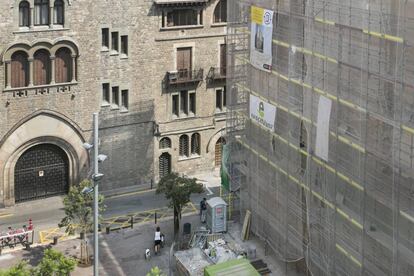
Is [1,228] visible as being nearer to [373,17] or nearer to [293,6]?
[293,6]

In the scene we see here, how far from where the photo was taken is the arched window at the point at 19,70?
46.8m

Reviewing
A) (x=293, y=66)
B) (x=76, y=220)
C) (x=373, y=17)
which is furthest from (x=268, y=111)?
(x=76, y=220)

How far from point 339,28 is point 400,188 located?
7.55m

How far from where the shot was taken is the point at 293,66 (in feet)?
115

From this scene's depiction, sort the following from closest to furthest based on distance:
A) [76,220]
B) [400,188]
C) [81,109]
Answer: [400,188], [76,220], [81,109]

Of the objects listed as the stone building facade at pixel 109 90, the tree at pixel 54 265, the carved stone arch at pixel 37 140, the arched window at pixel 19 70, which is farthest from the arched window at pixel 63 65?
the tree at pixel 54 265

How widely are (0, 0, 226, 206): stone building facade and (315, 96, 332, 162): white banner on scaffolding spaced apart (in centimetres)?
2185

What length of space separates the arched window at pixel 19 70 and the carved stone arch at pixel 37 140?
2369 mm

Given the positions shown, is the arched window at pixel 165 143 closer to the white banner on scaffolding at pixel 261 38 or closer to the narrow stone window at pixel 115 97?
the narrow stone window at pixel 115 97


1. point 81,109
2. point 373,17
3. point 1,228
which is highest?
point 373,17

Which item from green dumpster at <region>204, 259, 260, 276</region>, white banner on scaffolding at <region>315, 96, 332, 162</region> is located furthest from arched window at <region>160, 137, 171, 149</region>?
white banner on scaffolding at <region>315, 96, 332, 162</region>

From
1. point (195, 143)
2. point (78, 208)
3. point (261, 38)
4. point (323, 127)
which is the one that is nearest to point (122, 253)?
point (78, 208)

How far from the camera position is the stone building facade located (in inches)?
1863

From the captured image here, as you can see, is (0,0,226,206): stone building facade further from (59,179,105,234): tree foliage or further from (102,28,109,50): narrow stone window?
(59,179,105,234): tree foliage
